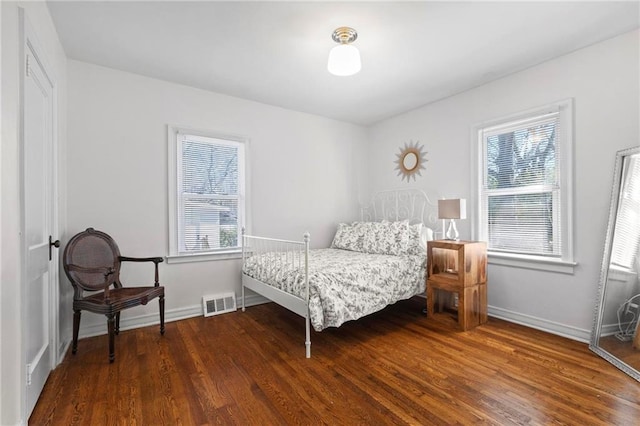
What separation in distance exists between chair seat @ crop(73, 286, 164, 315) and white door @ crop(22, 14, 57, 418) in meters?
0.21

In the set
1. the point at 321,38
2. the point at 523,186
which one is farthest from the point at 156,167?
the point at 523,186

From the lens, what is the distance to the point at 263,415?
1633mm

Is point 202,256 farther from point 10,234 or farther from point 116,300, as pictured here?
point 10,234

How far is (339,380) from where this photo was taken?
197 cm

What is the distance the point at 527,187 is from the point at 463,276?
109 cm

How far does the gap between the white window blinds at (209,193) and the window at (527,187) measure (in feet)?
8.84

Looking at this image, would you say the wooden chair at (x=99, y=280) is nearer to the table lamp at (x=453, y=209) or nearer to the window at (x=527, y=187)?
the table lamp at (x=453, y=209)

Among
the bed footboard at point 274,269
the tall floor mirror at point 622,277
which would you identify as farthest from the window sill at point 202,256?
the tall floor mirror at point 622,277

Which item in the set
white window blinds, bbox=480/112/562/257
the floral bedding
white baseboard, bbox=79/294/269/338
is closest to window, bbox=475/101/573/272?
white window blinds, bbox=480/112/562/257

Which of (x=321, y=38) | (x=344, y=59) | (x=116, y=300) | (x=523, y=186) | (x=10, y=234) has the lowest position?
(x=116, y=300)

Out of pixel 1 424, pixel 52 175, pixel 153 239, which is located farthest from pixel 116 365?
pixel 52 175

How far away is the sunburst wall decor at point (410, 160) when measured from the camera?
385 centimetres

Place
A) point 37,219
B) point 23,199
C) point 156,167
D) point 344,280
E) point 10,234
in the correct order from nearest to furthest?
point 10,234, point 23,199, point 37,219, point 344,280, point 156,167

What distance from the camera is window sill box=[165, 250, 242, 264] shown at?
310 cm
